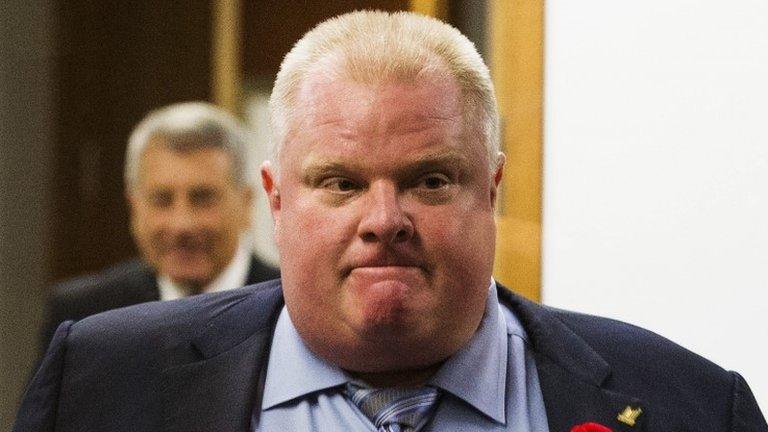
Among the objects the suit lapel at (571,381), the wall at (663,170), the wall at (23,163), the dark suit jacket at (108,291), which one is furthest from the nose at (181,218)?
the suit lapel at (571,381)

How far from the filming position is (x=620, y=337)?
1.84m

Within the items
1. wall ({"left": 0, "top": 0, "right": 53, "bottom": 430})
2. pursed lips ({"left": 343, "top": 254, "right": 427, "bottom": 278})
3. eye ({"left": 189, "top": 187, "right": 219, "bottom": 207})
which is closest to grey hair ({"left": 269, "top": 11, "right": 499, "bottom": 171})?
pursed lips ({"left": 343, "top": 254, "right": 427, "bottom": 278})

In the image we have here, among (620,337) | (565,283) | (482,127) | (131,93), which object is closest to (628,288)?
(565,283)

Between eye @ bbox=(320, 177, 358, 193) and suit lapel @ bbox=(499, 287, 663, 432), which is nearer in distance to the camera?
eye @ bbox=(320, 177, 358, 193)

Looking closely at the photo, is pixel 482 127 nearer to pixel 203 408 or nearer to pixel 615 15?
pixel 203 408

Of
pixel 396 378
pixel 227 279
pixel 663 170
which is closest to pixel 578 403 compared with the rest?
pixel 396 378

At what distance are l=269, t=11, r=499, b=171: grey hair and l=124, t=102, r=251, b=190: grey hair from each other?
114 cm

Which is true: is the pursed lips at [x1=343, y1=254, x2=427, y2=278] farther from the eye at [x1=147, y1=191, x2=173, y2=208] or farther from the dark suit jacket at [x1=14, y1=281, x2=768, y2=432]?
the eye at [x1=147, y1=191, x2=173, y2=208]

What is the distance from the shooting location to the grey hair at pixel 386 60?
161cm

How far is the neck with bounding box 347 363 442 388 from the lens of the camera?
66.4 inches

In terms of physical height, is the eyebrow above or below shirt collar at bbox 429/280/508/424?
above

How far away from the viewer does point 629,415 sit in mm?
1693

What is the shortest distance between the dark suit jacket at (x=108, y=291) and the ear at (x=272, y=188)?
91 centimetres

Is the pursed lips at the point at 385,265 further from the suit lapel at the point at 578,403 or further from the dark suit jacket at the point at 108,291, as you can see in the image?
the dark suit jacket at the point at 108,291
